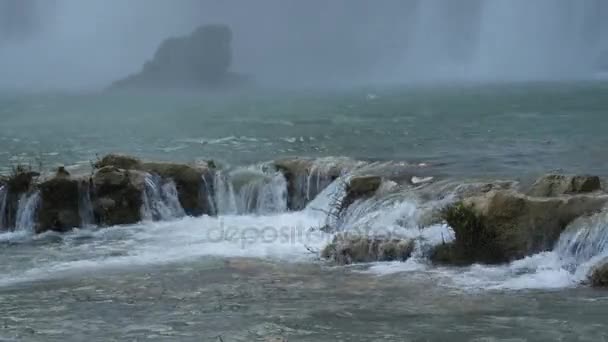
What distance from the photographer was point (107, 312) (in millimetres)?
16719

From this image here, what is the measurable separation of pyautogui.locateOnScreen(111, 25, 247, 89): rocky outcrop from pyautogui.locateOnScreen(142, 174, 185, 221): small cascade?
118 meters

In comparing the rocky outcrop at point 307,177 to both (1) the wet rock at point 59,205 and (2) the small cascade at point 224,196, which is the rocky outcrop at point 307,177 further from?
(1) the wet rock at point 59,205

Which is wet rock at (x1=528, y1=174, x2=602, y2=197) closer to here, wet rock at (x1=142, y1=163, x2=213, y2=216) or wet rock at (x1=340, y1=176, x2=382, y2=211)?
wet rock at (x1=340, y1=176, x2=382, y2=211)

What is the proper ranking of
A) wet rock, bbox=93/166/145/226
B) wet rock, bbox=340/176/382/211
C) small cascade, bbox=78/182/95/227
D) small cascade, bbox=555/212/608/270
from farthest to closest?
wet rock, bbox=93/166/145/226 < small cascade, bbox=78/182/95/227 < wet rock, bbox=340/176/382/211 < small cascade, bbox=555/212/608/270

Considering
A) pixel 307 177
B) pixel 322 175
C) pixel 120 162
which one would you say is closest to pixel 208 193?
pixel 120 162

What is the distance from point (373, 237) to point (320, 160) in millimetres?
9203

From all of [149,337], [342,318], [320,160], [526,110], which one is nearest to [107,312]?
[149,337]

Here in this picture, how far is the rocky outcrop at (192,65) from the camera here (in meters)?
148

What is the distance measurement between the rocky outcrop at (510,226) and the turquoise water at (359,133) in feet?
25.5

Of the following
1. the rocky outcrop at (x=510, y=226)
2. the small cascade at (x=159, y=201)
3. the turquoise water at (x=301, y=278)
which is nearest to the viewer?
the turquoise water at (x=301, y=278)

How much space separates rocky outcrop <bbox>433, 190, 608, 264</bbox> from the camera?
1973 cm

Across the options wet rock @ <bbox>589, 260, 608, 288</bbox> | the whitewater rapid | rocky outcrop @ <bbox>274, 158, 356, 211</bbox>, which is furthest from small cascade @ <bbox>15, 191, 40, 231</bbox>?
wet rock @ <bbox>589, 260, 608, 288</bbox>

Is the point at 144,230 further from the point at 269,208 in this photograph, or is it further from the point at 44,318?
the point at 44,318

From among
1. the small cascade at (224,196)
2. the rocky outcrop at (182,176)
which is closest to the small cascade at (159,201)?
the rocky outcrop at (182,176)
